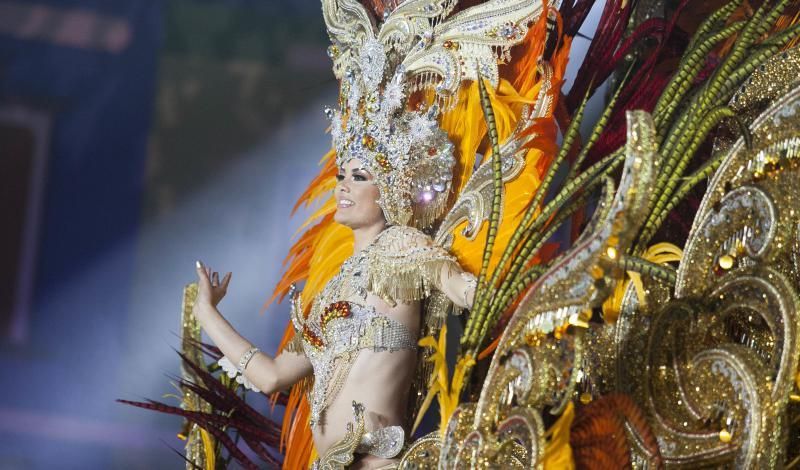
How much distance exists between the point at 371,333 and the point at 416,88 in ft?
1.83

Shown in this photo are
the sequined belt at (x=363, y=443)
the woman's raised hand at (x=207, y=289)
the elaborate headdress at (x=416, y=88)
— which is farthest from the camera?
the woman's raised hand at (x=207, y=289)

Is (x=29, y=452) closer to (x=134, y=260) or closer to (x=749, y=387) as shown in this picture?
(x=134, y=260)

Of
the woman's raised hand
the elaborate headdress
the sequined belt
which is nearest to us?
the sequined belt

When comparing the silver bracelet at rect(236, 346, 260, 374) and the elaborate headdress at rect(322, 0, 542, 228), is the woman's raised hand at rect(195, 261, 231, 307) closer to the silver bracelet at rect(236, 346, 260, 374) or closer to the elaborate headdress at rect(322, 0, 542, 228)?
the silver bracelet at rect(236, 346, 260, 374)

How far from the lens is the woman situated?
7.12ft

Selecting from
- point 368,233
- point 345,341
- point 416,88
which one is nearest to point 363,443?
point 345,341

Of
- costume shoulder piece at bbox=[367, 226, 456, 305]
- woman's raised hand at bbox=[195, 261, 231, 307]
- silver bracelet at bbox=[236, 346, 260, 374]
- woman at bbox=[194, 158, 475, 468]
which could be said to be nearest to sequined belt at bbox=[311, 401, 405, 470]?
woman at bbox=[194, 158, 475, 468]

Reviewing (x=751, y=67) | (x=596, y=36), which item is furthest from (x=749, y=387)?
(x=596, y=36)

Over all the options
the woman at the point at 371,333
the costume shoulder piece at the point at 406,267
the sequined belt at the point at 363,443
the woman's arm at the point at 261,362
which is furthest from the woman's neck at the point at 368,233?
the sequined belt at the point at 363,443

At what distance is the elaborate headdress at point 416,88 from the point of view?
7.73 ft

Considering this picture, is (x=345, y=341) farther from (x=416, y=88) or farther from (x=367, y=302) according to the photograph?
(x=416, y=88)

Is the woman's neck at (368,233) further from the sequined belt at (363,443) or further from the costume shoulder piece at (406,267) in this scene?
the sequined belt at (363,443)

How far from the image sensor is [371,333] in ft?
7.32

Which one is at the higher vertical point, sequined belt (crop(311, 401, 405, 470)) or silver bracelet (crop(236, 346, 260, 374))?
silver bracelet (crop(236, 346, 260, 374))
